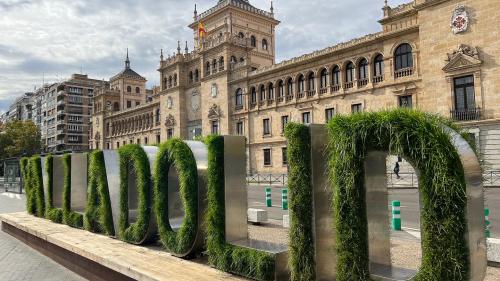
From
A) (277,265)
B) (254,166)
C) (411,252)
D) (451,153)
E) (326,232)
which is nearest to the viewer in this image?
(451,153)

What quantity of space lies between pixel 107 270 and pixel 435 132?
17.7ft

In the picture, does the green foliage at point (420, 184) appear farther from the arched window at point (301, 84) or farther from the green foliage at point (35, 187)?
the arched window at point (301, 84)

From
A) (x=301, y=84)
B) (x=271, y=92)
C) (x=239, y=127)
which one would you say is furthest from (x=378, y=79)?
(x=239, y=127)

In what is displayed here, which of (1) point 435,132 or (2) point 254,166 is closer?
(1) point 435,132

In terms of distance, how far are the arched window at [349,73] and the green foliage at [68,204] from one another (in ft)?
87.3

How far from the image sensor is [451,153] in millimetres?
3418

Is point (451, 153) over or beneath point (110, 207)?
over

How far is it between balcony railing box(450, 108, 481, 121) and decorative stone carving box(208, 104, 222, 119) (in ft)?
79.8

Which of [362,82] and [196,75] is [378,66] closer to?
[362,82]

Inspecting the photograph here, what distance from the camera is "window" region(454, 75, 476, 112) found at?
2536 centimetres

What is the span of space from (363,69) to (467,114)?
9.54 meters

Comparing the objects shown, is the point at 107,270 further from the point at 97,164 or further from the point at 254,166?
the point at 254,166

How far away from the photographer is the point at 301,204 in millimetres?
4625

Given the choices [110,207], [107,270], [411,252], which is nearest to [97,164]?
[110,207]
